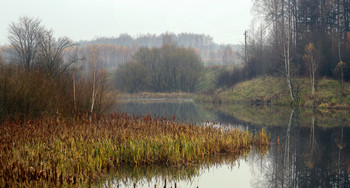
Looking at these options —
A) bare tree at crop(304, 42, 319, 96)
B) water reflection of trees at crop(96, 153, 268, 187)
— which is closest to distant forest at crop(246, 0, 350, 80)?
bare tree at crop(304, 42, 319, 96)

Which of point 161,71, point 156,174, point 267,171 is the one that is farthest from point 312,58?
point 161,71

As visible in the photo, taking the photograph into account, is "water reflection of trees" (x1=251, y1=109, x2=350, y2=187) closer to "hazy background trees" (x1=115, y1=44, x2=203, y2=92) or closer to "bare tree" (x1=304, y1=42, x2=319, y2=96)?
"bare tree" (x1=304, y1=42, x2=319, y2=96)

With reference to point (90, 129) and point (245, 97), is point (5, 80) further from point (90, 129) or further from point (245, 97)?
point (245, 97)

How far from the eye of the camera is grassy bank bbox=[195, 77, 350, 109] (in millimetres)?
28141

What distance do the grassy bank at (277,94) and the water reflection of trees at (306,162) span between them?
13402 millimetres

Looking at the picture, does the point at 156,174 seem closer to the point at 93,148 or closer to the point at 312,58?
the point at 93,148

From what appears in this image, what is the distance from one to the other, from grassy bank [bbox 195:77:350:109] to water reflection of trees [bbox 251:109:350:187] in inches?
528

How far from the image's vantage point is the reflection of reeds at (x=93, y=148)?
6.81 m

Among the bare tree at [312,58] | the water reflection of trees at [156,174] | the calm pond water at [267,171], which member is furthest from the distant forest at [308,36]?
the water reflection of trees at [156,174]

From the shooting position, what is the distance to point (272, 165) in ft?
32.0

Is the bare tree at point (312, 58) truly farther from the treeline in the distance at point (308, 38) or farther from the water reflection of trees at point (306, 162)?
the water reflection of trees at point (306, 162)

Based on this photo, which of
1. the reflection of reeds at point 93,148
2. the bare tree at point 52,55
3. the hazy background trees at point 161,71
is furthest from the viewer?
the hazy background trees at point 161,71

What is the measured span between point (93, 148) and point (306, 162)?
6520mm

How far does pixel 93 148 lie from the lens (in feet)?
29.1
